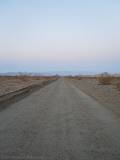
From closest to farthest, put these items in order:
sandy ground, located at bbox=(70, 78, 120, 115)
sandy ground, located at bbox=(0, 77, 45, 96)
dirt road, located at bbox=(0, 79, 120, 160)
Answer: dirt road, located at bbox=(0, 79, 120, 160), sandy ground, located at bbox=(70, 78, 120, 115), sandy ground, located at bbox=(0, 77, 45, 96)

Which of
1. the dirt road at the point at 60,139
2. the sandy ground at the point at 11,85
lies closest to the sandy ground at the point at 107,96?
the dirt road at the point at 60,139

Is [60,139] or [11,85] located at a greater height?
[60,139]

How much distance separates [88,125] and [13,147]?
4.20 m

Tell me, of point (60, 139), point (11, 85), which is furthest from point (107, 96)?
point (11, 85)

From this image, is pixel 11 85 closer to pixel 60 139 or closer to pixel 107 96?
pixel 107 96

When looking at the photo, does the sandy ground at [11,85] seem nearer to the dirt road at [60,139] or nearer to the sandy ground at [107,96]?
the sandy ground at [107,96]

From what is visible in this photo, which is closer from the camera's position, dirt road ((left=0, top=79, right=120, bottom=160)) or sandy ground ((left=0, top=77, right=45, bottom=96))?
dirt road ((left=0, top=79, right=120, bottom=160))

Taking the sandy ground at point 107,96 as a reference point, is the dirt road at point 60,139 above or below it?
above

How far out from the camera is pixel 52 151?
6.57 metres

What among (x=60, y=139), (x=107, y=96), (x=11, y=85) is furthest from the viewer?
(x=11, y=85)

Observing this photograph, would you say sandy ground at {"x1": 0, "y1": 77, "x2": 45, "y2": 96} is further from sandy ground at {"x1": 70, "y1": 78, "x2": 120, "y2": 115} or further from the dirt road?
the dirt road

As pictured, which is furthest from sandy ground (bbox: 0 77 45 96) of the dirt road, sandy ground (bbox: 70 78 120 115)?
the dirt road

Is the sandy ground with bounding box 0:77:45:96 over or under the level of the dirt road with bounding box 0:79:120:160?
under

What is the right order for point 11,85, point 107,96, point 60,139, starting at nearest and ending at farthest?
point 60,139 → point 107,96 → point 11,85
